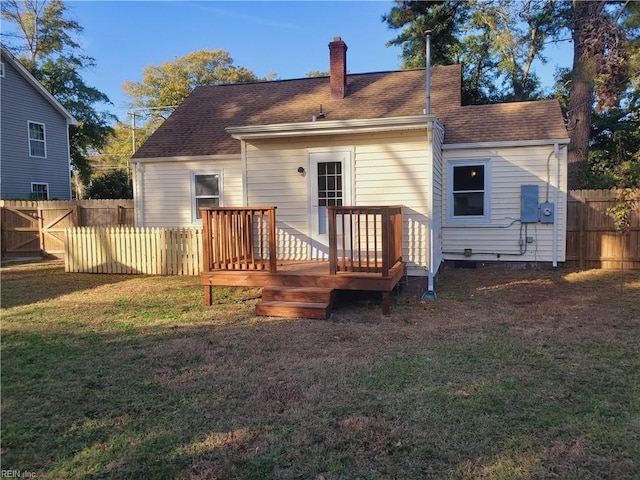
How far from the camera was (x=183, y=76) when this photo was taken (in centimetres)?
3872

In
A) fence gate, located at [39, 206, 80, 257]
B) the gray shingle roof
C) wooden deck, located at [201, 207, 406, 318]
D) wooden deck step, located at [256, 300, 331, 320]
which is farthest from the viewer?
fence gate, located at [39, 206, 80, 257]

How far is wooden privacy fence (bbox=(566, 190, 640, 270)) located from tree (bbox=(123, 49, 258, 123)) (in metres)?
32.2

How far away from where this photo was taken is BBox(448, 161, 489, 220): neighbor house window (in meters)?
9.91

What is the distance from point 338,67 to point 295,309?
25.4 feet

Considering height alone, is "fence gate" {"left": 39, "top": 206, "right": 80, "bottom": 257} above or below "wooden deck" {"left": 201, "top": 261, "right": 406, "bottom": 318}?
above

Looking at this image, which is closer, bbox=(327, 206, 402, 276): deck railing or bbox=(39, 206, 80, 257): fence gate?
bbox=(327, 206, 402, 276): deck railing

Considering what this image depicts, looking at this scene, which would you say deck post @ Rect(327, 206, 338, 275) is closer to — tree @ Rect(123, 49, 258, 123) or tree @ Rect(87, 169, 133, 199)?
tree @ Rect(87, 169, 133, 199)

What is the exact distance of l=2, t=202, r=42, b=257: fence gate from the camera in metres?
12.8

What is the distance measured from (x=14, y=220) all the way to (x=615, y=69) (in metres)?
18.0

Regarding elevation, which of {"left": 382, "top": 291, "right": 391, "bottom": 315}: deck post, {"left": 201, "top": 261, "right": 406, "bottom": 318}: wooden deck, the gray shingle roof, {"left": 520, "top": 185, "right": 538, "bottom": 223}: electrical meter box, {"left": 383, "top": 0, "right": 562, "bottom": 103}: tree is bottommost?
{"left": 382, "top": 291, "right": 391, "bottom": 315}: deck post

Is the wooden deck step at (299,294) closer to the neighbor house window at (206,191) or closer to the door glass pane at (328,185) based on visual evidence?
the door glass pane at (328,185)

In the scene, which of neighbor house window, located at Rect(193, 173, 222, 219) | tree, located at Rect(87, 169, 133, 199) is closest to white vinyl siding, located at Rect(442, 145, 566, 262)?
neighbor house window, located at Rect(193, 173, 222, 219)

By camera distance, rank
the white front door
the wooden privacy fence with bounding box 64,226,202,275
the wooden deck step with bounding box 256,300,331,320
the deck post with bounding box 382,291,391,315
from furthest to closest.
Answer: the wooden privacy fence with bounding box 64,226,202,275 → the white front door → the deck post with bounding box 382,291,391,315 → the wooden deck step with bounding box 256,300,331,320

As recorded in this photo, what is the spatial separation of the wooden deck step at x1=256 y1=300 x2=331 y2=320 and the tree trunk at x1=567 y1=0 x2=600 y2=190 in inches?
420
